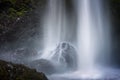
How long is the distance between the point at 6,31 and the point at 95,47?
8.72 metres

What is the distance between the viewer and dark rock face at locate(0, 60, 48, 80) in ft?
39.5

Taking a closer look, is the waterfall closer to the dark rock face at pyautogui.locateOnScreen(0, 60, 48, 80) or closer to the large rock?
the large rock

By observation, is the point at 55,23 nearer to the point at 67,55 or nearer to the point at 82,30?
the point at 82,30

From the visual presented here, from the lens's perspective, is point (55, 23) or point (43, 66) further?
point (55, 23)

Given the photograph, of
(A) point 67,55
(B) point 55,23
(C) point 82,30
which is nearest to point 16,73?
(A) point 67,55

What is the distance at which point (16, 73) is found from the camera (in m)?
12.5

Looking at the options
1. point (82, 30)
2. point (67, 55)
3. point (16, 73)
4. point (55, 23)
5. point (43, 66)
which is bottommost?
point (16, 73)

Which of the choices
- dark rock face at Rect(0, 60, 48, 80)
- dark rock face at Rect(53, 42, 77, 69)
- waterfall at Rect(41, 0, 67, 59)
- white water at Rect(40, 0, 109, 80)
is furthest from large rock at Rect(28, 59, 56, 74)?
dark rock face at Rect(0, 60, 48, 80)

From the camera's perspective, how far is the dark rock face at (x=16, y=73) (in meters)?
12.0

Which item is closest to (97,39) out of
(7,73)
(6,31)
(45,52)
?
(45,52)

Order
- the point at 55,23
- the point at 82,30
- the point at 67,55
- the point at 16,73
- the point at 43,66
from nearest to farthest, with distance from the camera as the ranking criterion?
the point at 16,73 → the point at 43,66 → the point at 67,55 → the point at 82,30 → the point at 55,23

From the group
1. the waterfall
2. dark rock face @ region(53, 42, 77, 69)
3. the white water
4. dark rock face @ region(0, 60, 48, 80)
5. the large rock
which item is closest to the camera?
dark rock face @ region(0, 60, 48, 80)

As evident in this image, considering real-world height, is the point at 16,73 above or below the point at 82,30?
below

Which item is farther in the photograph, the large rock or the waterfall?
the waterfall
